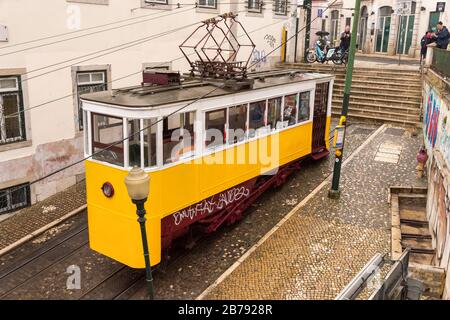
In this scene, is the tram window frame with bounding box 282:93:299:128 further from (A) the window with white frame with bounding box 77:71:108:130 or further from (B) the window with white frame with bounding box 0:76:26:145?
(B) the window with white frame with bounding box 0:76:26:145

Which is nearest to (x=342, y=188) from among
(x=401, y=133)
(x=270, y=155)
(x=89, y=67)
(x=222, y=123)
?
(x=270, y=155)

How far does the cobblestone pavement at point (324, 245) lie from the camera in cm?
789

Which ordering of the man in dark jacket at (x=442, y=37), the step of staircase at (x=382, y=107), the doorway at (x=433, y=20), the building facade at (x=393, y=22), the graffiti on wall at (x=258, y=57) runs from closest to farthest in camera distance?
1. the step of staircase at (x=382, y=107)
2. the man in dark jacket at (x=442, y=37)
3. the graffiti on wall at (x=258, y=57)
4. the doorway at (x=433, y=20)
5. the building facade at (x=393, y=22)

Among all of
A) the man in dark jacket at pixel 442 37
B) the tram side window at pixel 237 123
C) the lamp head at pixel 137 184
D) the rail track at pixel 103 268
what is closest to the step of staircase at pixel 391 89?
the man in dark jacket at pixel 442 37

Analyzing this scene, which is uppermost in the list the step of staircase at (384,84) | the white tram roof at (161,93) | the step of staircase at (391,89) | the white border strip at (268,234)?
the white tram roof at (161,93)

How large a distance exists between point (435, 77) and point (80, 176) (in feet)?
35.7

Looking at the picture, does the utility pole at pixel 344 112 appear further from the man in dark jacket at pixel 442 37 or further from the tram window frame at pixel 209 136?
the man in dark jacket at pixel 442 37

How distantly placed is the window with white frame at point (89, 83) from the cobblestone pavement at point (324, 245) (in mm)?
6798

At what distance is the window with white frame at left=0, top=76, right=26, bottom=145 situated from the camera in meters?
11.2

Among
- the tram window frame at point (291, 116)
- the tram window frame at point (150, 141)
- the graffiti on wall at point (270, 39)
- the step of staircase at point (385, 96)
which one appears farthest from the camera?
the graffiti on wall at point (270, 39)

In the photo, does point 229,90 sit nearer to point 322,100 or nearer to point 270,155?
point 270,155

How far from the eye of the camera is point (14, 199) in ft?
39.0

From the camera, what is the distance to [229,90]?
30.2ft

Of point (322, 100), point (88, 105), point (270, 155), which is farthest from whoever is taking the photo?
point (322, 100)
